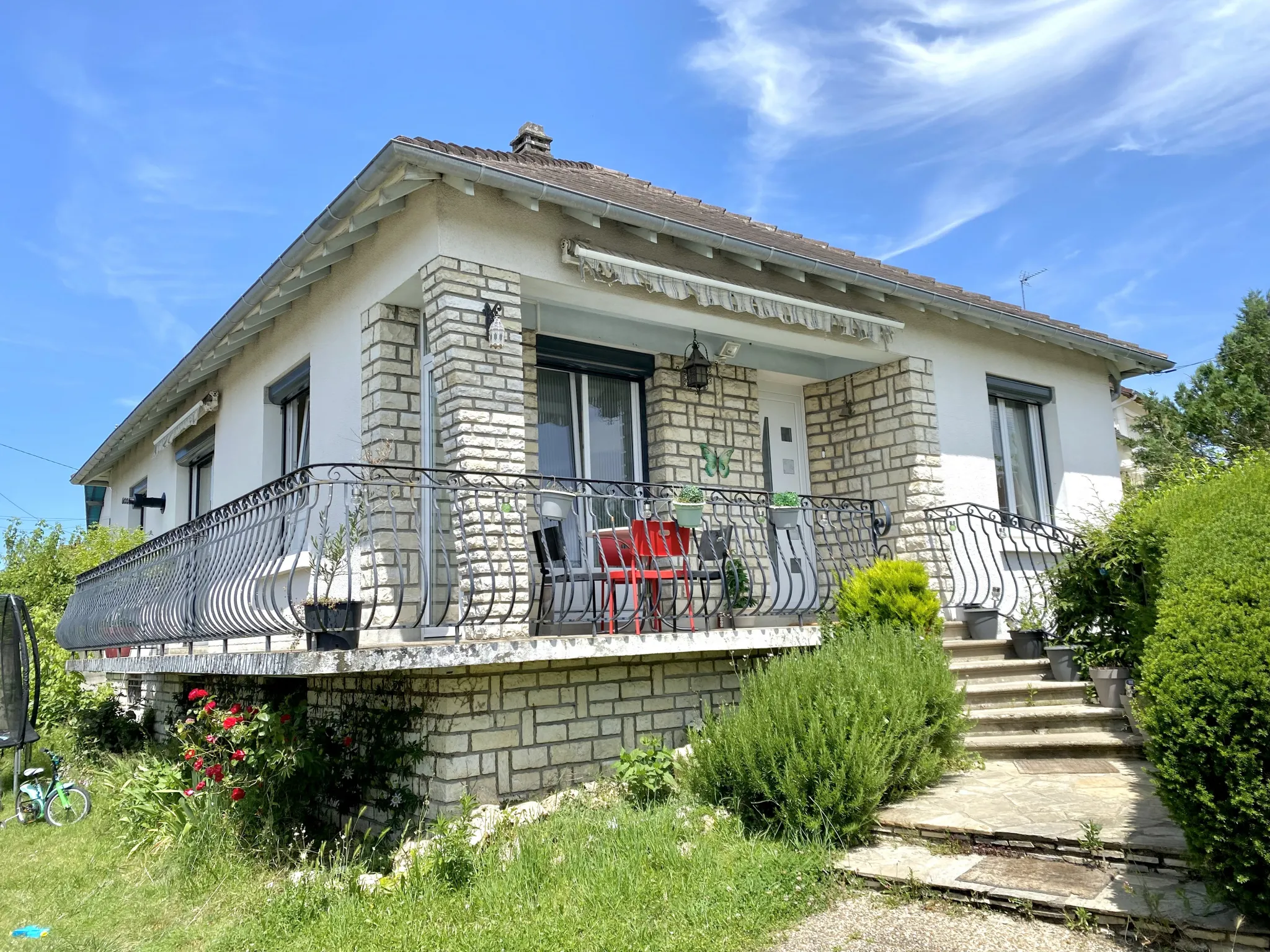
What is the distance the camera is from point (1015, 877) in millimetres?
3936

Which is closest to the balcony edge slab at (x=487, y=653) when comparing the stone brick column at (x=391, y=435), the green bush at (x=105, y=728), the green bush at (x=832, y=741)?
the green bush at (x=832, y=741)

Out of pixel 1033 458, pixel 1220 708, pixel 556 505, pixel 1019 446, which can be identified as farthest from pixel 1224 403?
pixel 1220 708

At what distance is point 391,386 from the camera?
7293mm

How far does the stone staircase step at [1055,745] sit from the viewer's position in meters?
5.54

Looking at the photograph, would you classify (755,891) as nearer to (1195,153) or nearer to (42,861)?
(42,861)

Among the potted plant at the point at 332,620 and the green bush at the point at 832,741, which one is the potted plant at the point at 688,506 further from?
the potted plant at the point at 332,620

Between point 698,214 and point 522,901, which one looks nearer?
point 522,901

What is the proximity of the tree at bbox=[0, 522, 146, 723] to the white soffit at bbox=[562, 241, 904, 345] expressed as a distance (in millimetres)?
8716

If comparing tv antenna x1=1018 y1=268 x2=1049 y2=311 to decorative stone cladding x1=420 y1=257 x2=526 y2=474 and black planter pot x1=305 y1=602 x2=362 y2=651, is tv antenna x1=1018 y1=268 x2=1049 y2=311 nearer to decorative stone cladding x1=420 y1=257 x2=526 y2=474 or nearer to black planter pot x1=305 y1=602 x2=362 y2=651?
decorative stone cladding x1=420 y1=257 x2=526 y2=474

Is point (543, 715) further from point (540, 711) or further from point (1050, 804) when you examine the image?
point (1050, 804)

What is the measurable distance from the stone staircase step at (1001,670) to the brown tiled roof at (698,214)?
3368 millimetres

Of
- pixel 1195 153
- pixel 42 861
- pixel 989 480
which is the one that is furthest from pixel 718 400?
pixel 1195 153

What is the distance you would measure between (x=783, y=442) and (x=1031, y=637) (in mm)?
3475

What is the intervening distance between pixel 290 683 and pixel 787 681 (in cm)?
479
